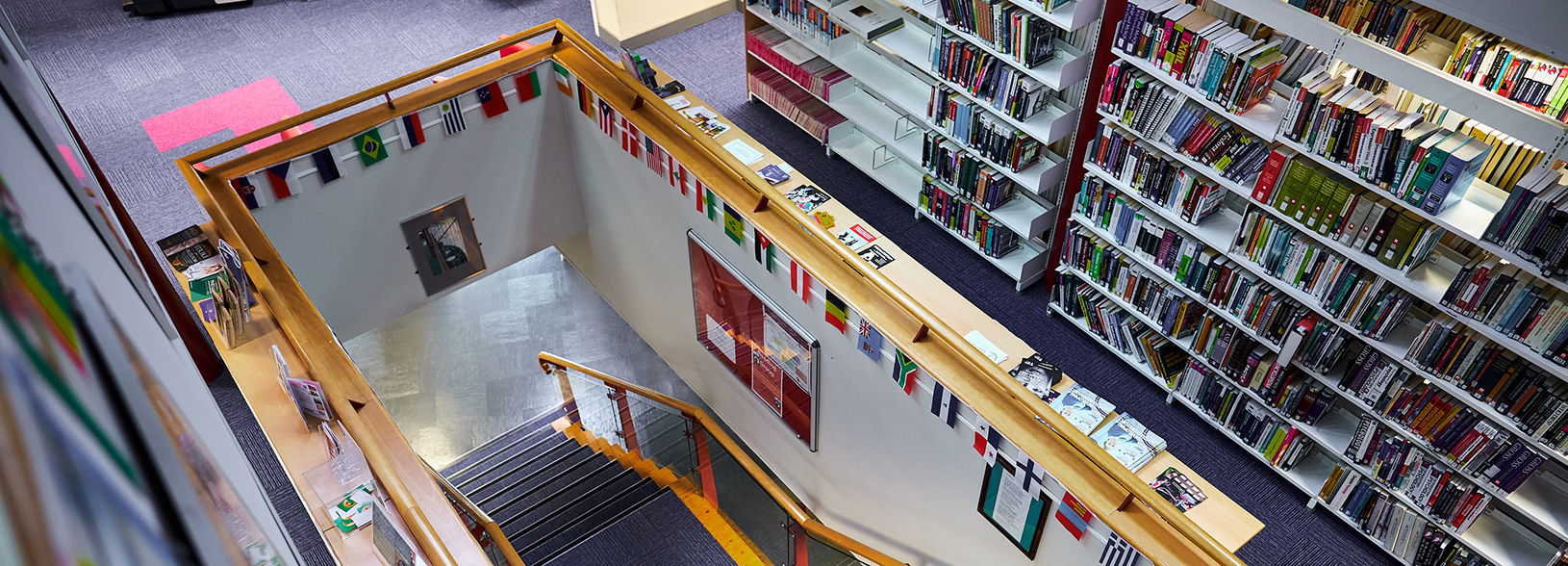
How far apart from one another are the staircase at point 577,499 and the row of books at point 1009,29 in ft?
8.24

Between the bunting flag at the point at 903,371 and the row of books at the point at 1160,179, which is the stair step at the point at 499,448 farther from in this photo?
the row of books at the point at 1160,179

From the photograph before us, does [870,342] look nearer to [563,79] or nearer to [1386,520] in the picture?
[563,79]

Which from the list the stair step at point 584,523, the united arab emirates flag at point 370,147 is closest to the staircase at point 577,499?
the stair step at point 584,523

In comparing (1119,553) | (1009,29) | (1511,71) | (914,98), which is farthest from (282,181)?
(1511,71)

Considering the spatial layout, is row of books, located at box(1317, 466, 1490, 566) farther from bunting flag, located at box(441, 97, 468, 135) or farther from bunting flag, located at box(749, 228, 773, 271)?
bunting flag, located at box(441, 97, 468, 135)

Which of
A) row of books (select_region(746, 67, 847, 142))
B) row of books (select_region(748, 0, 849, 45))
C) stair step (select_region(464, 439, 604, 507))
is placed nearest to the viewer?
stair step (select_region(464, 439, 604, 507))

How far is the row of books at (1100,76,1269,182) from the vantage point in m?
3.96

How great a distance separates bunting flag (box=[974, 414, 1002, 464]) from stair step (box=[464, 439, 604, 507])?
2.81 metres

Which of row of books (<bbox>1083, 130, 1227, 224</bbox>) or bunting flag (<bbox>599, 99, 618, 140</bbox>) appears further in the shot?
bunting flag (<bbox>599, 99, 618, 140</bbox>)

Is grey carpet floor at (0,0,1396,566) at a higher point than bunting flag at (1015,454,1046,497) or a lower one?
lower

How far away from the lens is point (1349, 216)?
3660mm

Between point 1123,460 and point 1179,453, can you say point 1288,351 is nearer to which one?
point 1179,453

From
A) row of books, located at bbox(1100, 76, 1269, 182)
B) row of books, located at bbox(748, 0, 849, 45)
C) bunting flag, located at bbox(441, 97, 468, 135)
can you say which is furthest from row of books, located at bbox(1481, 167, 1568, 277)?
bunting flag, located at bbox(441, 97, 468, 135)

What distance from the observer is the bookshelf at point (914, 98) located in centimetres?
479
